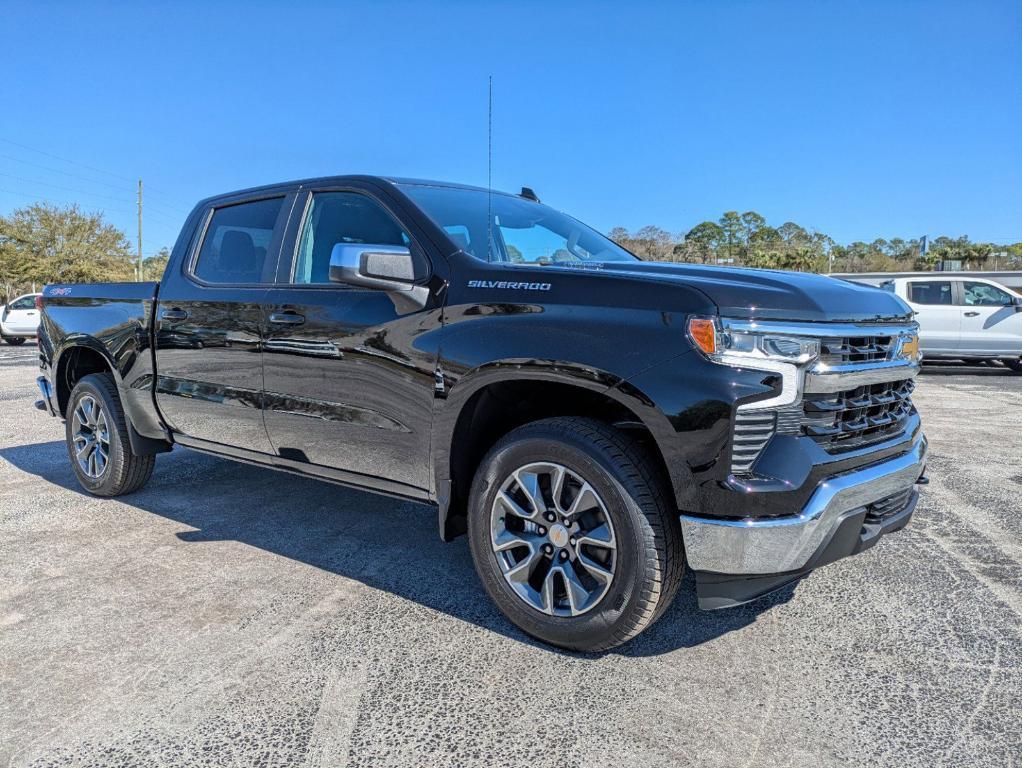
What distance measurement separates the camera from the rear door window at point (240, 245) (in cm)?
394

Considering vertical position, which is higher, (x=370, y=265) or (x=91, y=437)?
(x=370, y=265)

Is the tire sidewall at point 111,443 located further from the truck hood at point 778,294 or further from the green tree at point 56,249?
the green tree at point 56,249

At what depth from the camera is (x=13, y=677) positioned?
8.59 feet

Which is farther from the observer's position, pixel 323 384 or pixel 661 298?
pixel 323 384

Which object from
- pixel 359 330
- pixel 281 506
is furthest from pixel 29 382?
pixel 359 330

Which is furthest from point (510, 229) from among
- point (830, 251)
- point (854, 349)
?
point (830, 251)

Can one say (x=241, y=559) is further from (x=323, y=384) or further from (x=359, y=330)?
(x=359, y=330)

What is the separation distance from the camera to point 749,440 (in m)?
2.36

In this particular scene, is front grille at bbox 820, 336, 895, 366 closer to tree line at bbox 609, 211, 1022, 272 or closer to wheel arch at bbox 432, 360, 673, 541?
wheel arch at bbox 432, 360, 673, 541

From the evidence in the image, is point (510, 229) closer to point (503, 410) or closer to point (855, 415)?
point (503, 410)

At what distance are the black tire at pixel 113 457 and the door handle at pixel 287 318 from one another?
5.73 ft

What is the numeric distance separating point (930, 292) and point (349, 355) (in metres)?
13.6

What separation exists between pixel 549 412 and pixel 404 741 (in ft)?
4.52

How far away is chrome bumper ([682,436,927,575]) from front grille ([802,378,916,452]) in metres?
0.15
